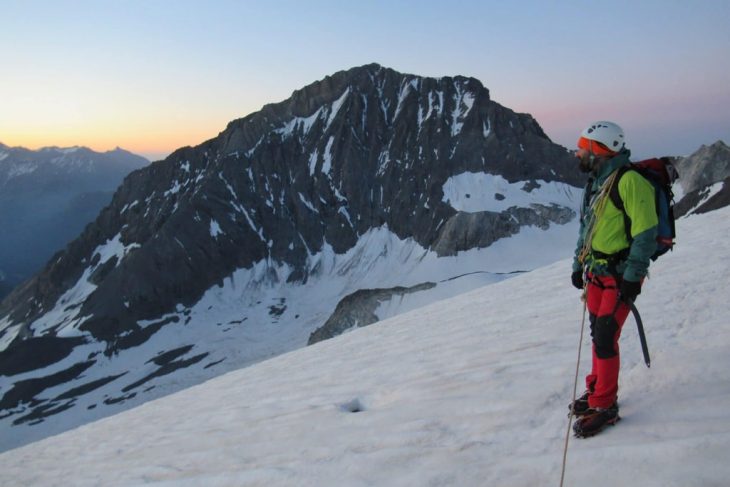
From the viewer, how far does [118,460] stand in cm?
777

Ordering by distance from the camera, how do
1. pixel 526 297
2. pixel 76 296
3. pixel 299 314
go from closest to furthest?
1. pixel 526 297
2. pixel 299 314
3. pixel 76 296

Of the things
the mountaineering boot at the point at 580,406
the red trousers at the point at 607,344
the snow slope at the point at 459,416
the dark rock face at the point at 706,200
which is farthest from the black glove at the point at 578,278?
the dark rock face at the point at 706,200

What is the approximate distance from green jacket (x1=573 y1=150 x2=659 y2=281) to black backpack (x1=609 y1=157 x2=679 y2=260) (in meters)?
0.06

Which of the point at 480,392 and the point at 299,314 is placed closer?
the point at 480,392

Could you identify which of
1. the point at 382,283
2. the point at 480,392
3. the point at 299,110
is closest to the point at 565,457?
the point at 480,392

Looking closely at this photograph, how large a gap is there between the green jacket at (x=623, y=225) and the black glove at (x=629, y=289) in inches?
2.0

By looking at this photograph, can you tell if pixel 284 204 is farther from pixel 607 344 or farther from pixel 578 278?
pixel 607 344

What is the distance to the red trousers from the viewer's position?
449 cm

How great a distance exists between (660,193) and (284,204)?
12714cm

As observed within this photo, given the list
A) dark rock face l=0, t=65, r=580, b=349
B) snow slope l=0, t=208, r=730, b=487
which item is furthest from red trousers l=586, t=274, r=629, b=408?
dark rock face l=0, t=65, r=580, b=349

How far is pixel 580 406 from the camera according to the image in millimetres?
4688

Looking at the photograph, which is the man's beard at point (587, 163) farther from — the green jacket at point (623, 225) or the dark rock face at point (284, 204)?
the dark rock face at point (284, 204)

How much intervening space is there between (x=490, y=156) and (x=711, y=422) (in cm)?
11467

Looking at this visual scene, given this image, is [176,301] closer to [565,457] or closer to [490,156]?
[490,156]
